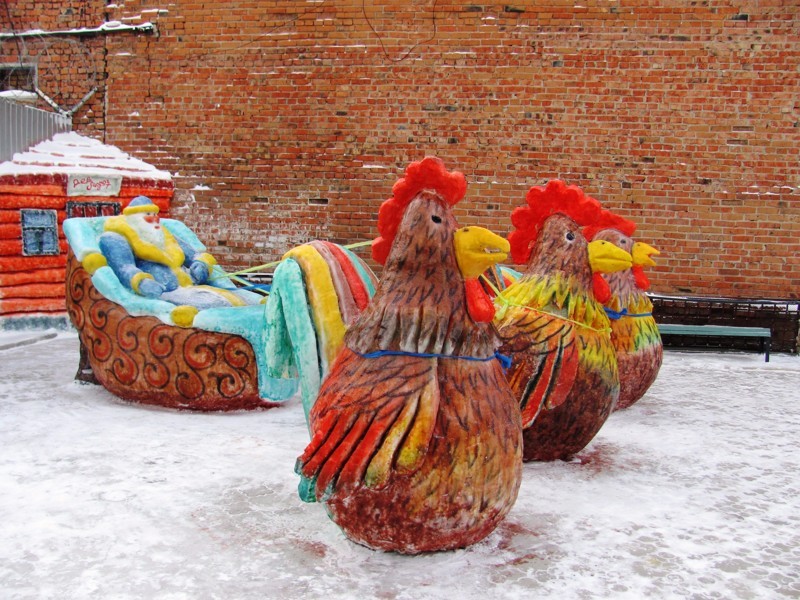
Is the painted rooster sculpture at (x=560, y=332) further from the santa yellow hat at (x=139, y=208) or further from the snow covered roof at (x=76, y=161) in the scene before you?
the snow covered roof at (x=76, y=161)

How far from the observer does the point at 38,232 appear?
782cm

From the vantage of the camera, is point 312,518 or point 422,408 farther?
point 312,518

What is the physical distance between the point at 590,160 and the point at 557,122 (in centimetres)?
57

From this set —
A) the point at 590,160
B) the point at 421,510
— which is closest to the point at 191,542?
the point at 421,510

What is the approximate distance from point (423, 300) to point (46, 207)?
6.55 meters

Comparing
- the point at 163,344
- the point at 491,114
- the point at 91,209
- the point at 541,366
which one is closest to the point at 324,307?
the point at 541,366

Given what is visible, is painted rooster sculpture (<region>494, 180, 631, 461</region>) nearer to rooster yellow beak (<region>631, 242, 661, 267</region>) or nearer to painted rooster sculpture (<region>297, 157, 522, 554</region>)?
painted rooster sculpture (<region>297, 157, 522, 554</region>)

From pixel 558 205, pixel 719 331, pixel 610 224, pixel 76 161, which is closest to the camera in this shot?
pixel 558 205

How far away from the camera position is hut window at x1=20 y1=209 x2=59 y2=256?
7.74 meters

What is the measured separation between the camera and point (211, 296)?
17.3 ft

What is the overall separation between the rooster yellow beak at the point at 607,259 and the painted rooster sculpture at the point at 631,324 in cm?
95

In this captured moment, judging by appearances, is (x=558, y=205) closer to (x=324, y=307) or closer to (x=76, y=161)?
(x=324, y=307)

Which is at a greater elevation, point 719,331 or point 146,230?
point 146,230

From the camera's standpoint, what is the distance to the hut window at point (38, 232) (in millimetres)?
7742
